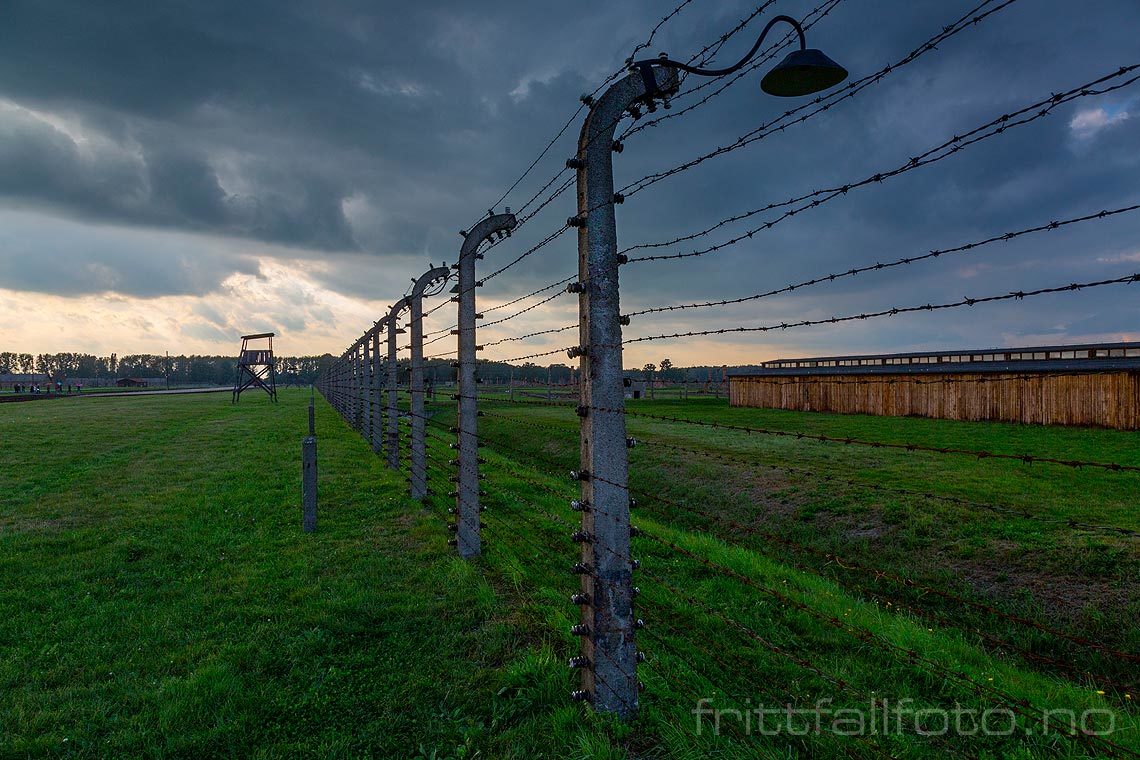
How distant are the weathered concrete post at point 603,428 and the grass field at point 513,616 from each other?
367 mm

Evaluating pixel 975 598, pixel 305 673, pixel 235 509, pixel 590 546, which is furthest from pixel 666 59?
pixel 235 509

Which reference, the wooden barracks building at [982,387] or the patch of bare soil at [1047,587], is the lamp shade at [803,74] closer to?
the patch of bare soil at [1047,587]

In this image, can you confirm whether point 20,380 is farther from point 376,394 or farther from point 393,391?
point 393,391

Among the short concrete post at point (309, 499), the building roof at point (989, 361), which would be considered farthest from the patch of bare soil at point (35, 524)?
the building roof at point (989, 361)

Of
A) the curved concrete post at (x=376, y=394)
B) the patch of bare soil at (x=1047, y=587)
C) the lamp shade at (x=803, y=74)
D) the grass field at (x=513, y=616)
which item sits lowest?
the patch of bare soil at (x=1047, y=587)

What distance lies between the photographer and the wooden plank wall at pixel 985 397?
20.4 metres

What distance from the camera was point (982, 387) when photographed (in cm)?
2484

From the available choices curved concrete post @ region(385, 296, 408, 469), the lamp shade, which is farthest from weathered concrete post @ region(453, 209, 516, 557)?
curved concrete post @ region(385, 296, 408, 469)

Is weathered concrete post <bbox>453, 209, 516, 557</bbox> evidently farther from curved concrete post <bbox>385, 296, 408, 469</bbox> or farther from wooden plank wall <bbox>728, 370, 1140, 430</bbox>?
wooden plank wall <bbox>728, 370, 1140, 430</bbox>

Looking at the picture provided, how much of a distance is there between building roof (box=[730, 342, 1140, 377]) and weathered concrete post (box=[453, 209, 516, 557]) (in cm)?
2214

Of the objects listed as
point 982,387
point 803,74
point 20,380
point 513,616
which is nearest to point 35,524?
point 513,616

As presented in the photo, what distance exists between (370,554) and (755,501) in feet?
25.3

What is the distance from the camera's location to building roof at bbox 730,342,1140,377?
2352cm

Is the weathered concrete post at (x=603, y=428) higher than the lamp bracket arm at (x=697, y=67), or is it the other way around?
the lamp bracket arm at (x=697, y=67)
